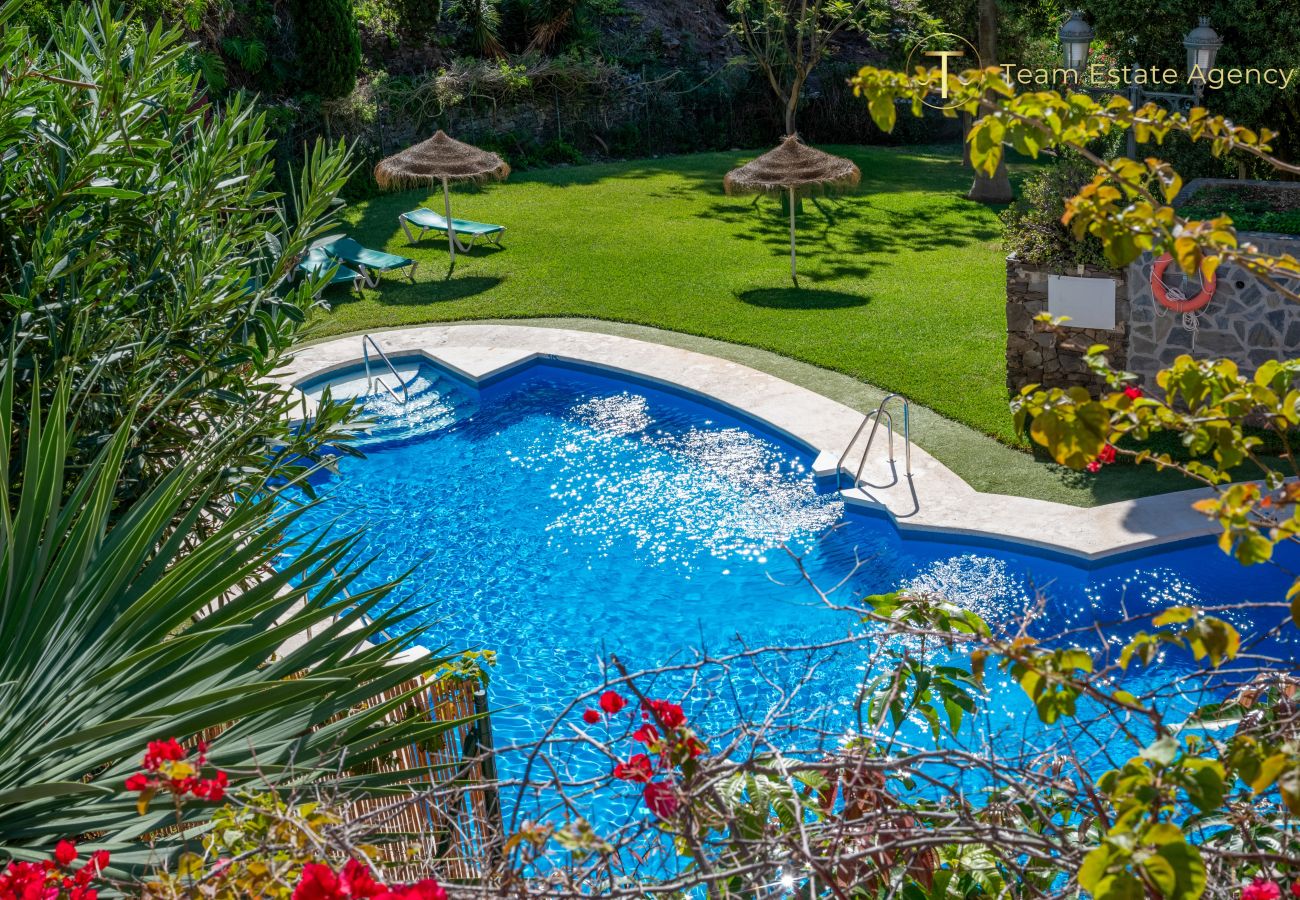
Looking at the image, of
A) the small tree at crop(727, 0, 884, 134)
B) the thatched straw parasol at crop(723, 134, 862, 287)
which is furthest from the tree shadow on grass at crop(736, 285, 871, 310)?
the small tree at crop(727, 0, 884, 134)

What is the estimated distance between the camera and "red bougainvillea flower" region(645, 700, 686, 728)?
321cm

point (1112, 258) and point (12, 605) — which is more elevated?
point (1112, 258)

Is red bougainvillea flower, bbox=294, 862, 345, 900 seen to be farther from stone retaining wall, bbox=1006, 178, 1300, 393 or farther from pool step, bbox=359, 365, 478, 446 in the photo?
pool step, bbox=359, 365, 478, 446

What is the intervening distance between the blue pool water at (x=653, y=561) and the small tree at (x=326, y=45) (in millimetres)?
11636

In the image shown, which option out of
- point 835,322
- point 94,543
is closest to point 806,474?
point 835,322

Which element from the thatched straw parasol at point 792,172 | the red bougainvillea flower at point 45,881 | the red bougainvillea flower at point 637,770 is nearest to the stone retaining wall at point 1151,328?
the thatched straw parasol at point 792,172

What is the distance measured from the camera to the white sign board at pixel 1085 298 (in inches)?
459

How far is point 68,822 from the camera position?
3768mm

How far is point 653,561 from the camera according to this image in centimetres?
1054

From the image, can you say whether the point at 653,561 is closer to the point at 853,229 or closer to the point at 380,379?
the point at 380,379

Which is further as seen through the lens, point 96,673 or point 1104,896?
point 96,673

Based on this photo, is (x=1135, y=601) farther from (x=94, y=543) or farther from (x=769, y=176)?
(x=769, y=176)

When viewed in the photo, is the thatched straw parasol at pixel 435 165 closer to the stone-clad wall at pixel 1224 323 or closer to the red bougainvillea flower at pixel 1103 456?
the stone-clad wall at pixel 1224 323

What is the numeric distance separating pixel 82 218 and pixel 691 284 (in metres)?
11.9
